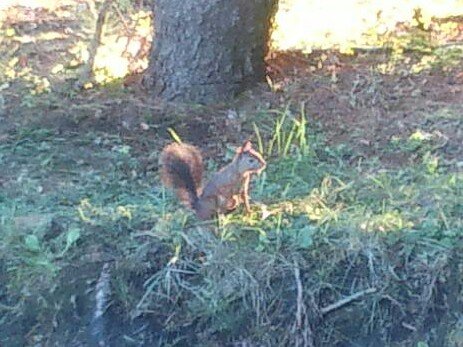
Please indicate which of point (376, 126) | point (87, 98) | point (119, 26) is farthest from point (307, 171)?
point (119, 26)

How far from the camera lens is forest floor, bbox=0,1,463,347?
420 centimetres

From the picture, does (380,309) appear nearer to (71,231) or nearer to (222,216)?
(222,216)

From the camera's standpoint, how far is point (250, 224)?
4.39 meters

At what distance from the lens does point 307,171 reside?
16.7 feet

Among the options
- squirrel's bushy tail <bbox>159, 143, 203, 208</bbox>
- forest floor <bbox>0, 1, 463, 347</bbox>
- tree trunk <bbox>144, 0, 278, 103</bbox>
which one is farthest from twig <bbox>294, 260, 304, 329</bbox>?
tree trunk <bbox>144, 0, 278, 103</bbox>

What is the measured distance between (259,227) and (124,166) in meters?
1.06

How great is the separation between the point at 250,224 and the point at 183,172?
30 centimetres

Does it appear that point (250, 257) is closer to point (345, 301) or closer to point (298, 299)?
point (298, 299)

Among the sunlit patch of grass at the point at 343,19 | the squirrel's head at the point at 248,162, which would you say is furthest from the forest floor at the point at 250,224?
the sunlit patch of grass at the point at 343,19

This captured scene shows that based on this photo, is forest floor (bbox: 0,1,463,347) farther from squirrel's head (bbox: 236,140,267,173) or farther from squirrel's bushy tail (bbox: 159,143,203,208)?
squirrel's head (bbox: 236,140,267,173)

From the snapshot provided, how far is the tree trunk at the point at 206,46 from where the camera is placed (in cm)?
568

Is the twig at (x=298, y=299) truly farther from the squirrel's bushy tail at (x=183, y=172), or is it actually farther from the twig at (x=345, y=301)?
the squirrel's bushy tail at (x=183, y=172)

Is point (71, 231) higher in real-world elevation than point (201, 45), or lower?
lower

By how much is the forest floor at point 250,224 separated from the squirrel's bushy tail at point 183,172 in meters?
0.09
